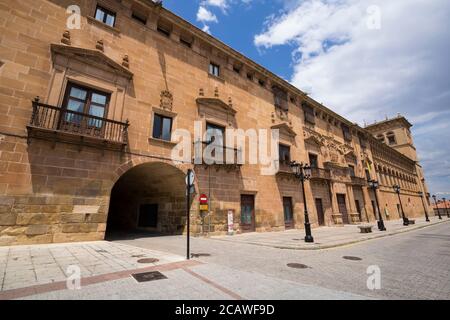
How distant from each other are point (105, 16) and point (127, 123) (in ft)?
21.3

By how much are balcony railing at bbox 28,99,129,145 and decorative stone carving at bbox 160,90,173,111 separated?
115 inches

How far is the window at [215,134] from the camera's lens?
47.0 feet

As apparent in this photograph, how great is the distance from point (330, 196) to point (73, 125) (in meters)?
22.2

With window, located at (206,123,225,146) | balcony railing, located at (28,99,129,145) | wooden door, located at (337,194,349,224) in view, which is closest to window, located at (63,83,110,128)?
balcony railing, located at (28,99,129,145)

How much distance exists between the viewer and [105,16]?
11812 mm

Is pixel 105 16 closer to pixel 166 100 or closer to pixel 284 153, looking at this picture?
pixel 166 100

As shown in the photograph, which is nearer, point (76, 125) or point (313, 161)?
point (76, 125)

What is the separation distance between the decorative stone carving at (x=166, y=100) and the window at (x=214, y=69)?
14.9ft

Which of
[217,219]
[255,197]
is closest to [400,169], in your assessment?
[255,197]

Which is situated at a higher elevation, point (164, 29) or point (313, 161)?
point (164, 29)

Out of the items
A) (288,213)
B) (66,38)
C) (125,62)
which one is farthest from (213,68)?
(288,213)

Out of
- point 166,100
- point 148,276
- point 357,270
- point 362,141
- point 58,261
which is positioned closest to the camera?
point 148,276

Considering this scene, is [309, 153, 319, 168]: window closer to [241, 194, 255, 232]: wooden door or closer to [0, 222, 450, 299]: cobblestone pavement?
[241, 194, 255, 232]: wooden door

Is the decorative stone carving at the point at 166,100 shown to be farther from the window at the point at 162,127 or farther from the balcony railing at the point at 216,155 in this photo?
the balcony railing at the point at 216,155
